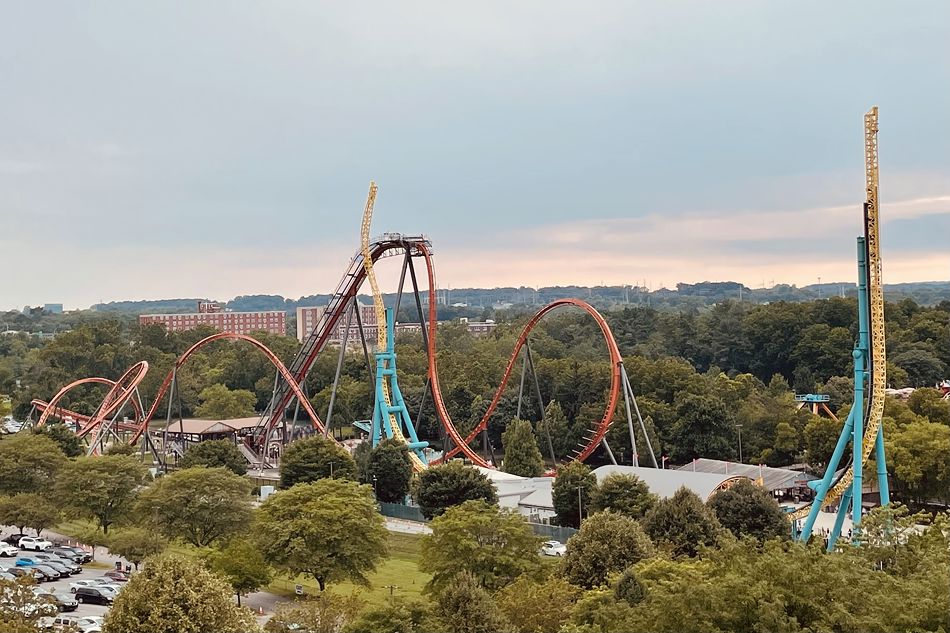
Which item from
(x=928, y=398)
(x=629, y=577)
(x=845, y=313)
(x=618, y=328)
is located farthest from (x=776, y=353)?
(x=629, y=577)

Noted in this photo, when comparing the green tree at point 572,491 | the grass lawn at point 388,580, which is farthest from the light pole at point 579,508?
the grass lawn at point 388,580

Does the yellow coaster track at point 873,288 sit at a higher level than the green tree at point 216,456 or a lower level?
higher

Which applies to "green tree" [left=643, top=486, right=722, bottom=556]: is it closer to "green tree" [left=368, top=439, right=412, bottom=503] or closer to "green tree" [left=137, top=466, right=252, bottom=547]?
"green tree" [left=137, top=466, right=252, bottom=547]

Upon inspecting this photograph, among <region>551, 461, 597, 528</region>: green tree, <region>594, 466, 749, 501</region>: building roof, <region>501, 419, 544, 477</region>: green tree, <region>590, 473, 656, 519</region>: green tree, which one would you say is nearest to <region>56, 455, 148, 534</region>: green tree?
<region>551, 461, 597, 528</region>: green tree

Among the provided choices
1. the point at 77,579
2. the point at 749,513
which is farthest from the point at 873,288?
the point at 77,579

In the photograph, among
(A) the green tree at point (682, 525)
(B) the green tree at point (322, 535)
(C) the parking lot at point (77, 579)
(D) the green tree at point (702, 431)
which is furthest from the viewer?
(D) the green tree at point (702, 431)

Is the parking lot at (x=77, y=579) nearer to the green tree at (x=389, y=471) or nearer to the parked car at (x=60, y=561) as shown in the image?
the parked car at (x=60, y=561)

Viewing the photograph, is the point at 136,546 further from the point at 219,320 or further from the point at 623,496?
the point at 219,320
